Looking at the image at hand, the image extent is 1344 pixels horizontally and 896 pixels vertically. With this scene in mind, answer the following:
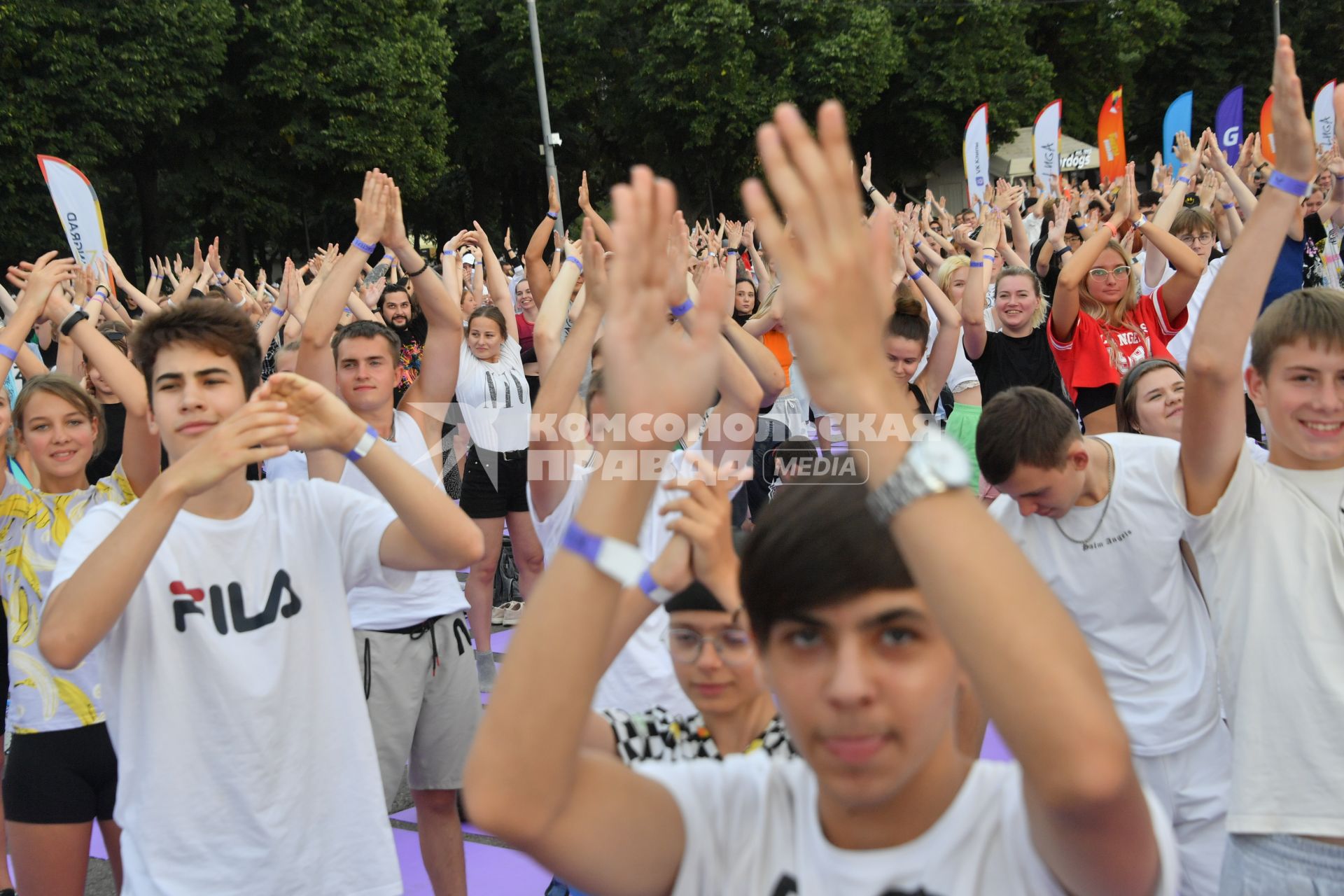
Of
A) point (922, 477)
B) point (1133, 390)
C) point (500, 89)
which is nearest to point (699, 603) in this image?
point (922, 477)

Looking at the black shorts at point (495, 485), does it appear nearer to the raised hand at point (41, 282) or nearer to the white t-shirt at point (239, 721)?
the raised hand at point (41, 282)

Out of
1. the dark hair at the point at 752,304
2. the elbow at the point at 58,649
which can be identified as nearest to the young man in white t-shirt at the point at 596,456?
the elbow at the point at 58,649

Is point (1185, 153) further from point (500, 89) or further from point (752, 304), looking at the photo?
point (500, 89)

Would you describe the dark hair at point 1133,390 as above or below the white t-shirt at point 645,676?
above

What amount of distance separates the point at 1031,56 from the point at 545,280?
32930 mm

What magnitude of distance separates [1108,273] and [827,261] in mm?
5937

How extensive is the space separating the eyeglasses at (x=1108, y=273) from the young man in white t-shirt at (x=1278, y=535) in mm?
4063

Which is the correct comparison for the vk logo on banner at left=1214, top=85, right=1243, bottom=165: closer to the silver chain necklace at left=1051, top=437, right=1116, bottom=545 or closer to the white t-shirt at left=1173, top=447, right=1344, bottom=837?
the silver chain necklace at left=1051, top=437, right=1116, bottom=545

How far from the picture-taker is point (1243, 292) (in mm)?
2402

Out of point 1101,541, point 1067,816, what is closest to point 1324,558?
point 1101,541

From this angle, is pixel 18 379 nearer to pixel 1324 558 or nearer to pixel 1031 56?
pixel 1324 558

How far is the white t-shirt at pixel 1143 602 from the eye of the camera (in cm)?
326

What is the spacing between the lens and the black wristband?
151 inches

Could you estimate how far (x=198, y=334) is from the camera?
9.06 ft
